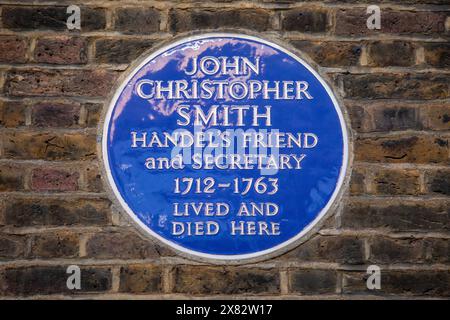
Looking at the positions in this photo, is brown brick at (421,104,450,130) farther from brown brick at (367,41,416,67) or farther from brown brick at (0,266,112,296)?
brown brick at (0,266,112,296)

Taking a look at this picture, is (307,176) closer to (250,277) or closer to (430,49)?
(250,277)

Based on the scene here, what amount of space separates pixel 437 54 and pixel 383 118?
27 centimetres

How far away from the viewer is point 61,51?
2078 millimetres

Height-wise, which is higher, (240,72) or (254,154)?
(240,72)

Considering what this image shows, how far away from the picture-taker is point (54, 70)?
81.6 inches

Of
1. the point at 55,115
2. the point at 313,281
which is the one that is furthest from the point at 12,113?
the point at 313,281

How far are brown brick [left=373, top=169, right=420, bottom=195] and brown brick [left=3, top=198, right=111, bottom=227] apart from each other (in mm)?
840

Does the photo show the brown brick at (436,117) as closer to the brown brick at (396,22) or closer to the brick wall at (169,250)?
the brick wall at (169,250)

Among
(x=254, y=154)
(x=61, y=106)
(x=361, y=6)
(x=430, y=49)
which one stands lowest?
(x=254, y=154)

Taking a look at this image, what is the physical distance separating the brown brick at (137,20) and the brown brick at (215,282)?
76cm

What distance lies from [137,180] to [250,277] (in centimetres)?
46

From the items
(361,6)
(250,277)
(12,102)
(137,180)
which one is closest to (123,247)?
(137,180)

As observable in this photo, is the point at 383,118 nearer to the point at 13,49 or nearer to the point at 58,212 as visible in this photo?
the point at 58,212

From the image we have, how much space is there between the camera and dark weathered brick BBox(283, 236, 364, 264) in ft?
6.62
